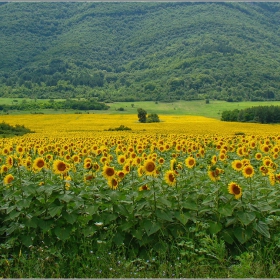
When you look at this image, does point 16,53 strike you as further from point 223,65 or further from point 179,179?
point 179,179

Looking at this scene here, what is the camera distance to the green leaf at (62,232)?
19.6ft

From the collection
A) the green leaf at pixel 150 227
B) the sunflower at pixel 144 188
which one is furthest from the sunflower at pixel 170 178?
the green leaf at pixel 150 227

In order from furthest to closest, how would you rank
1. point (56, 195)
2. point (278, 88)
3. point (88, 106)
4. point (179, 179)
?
point (278, 88), point (88, 106), point (179, 179), point (56, 195)

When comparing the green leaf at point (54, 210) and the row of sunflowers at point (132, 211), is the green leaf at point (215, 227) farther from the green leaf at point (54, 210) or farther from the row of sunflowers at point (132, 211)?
the green leaf at point (54, 210)

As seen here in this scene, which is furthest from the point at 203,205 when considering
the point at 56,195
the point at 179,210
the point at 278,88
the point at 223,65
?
the point at 223,65

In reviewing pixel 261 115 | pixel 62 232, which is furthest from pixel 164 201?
pixel 261 115

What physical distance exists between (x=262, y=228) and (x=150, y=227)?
1476mm

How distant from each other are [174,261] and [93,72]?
190 metres

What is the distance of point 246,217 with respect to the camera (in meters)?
5.95

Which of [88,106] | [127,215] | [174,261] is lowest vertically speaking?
[88,106]

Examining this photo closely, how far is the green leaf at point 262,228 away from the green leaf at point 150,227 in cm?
129

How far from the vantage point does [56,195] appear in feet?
20.6

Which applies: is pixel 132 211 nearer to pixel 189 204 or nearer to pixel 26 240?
pixel 189 204

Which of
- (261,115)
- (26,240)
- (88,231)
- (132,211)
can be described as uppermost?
(132,211)
